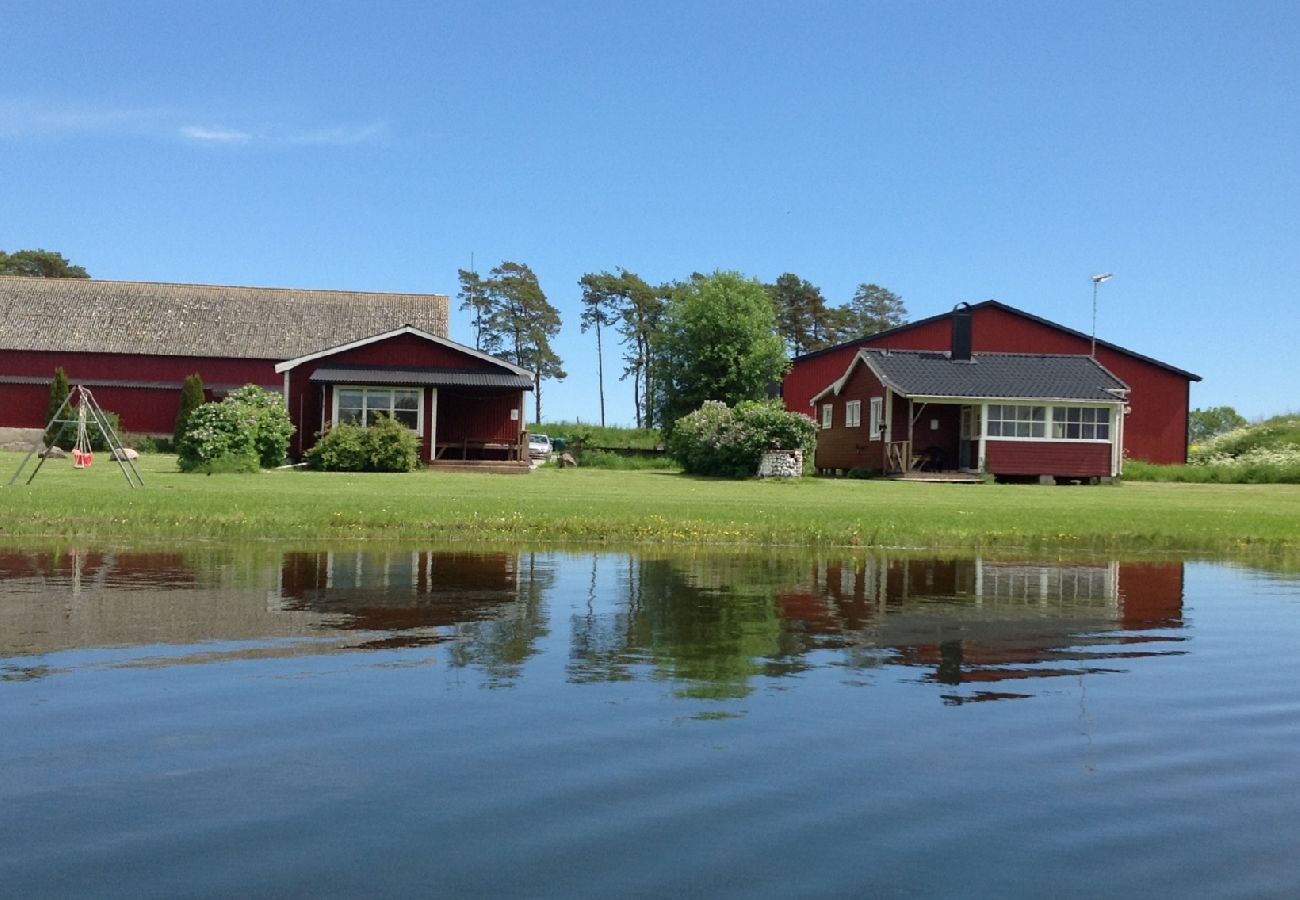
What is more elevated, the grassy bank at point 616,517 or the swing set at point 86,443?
the swing set at point 86,443

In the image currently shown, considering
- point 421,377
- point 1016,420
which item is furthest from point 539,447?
point 1016,420

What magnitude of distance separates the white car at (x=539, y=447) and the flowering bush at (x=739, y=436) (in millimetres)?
13776

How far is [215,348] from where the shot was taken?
197 ft

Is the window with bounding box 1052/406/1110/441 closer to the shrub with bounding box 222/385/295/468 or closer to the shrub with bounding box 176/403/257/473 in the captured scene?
the shrub with bounding box 222/385/295/468

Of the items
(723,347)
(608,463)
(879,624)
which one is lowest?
(879,624)

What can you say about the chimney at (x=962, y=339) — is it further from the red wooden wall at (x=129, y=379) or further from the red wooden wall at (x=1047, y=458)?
the red wooden wall at (x=129, y=379)

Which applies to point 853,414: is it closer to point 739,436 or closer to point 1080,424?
point 739,436

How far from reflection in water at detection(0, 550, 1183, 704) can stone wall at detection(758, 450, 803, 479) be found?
23701 mm

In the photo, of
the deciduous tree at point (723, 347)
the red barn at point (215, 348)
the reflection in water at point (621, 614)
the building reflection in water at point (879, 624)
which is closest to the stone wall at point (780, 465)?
the red barn at point (215, 348)

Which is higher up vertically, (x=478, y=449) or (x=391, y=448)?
(x=478, y=449)

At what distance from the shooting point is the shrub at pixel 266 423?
124 feet

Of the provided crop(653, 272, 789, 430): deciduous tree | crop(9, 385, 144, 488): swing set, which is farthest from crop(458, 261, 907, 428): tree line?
crop(9, 385, 144, 488): swing set

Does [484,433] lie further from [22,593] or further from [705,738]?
[705,738]

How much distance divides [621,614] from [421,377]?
1294 inches
